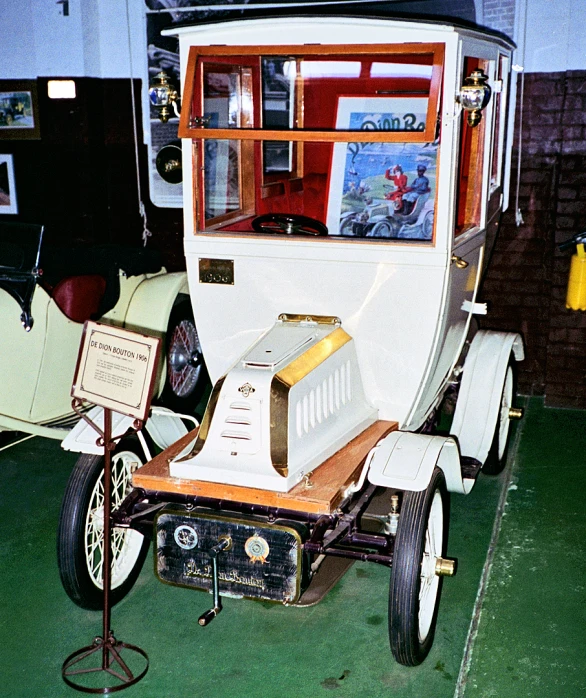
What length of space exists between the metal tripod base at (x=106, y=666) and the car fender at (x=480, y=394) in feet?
6.61

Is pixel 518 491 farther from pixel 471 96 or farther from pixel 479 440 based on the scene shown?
pixel 471 96

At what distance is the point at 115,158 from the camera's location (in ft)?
22.4

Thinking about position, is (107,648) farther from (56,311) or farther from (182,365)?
(182,365)

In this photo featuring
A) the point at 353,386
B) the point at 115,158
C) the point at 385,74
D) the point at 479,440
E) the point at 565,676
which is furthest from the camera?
the point at 115,158

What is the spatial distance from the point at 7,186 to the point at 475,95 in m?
5.02

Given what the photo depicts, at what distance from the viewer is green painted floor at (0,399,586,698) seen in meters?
3.16

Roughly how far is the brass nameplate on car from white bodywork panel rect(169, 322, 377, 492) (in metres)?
0.52

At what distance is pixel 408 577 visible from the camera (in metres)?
3.00

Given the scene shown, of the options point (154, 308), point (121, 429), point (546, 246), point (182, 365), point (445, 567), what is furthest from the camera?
point (546, 246)

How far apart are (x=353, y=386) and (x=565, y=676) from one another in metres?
1.47

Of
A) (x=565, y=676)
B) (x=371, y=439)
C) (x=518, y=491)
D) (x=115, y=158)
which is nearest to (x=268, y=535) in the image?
(x=371, y=439)

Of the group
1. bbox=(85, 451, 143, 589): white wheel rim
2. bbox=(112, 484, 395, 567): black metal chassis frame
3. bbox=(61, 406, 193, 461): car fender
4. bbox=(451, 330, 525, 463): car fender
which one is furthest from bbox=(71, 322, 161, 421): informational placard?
bbox=(451, 330, 525, 463): car fender

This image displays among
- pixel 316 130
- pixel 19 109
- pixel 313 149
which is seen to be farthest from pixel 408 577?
pixel 19 109

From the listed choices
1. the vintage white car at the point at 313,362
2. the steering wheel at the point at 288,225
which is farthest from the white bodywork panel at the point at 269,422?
the steering wheel at the point at 288,225
